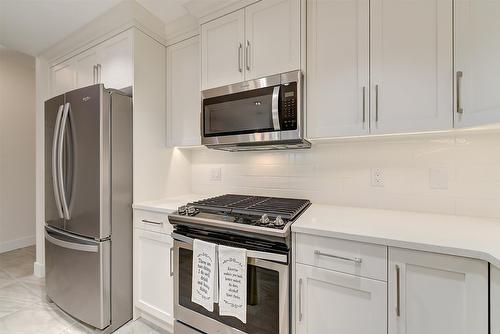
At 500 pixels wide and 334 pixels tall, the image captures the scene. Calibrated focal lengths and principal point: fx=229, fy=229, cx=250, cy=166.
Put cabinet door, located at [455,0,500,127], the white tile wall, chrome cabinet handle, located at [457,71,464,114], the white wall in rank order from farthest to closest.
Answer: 1. the white wall
2. the white tile wall
3. chrome cabinet handle, located at [457,71,464,114]
4. cabinet door, located at [455,0,500,127]

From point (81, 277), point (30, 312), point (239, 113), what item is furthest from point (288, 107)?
point (30, 312)

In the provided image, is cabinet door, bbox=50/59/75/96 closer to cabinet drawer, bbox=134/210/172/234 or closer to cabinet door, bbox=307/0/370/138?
cabinet drawer, bbox=134/210/172/234

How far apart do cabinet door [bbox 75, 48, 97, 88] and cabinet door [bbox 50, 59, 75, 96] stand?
10 cm

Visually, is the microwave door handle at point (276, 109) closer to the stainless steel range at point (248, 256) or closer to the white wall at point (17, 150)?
the stainless steel range at point (248, 256)

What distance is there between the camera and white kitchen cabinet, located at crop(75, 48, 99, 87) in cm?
210

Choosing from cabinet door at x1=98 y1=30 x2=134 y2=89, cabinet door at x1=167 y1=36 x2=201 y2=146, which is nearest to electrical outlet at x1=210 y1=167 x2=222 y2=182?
cabinet door at x1=167 y1=36 x2=201 y2=146

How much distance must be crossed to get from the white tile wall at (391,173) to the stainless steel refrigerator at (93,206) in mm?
942

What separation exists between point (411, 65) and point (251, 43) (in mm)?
1004

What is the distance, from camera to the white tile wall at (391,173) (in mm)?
1313

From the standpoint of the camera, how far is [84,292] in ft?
5.66

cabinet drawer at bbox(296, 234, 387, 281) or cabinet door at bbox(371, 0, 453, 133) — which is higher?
cabinet door at bbox(371, 0, 453, 133)

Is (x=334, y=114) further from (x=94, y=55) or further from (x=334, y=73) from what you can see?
(x=94, y=55)

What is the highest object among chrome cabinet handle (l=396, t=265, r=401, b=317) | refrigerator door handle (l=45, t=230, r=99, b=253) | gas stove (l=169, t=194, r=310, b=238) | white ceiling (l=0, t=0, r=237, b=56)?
white ceiling (l=0, t=0, r=237, b=56)

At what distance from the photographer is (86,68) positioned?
2.17m
